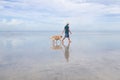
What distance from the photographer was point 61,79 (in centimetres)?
1046

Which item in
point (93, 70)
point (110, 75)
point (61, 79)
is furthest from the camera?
point (93, 70)

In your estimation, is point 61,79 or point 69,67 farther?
point 69,67

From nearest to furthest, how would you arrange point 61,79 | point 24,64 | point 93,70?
point 61,79 → point 93,70 → point 24,64

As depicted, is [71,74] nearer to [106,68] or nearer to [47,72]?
[47,72]

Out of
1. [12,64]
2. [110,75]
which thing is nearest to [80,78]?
[110,75]

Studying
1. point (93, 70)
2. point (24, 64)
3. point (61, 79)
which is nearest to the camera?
point (61, 79)

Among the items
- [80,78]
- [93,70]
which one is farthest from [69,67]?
[80,78]

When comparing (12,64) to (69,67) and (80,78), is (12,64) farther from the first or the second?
(80,78)

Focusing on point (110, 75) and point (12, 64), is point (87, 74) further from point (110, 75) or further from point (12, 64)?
point (12, 64)

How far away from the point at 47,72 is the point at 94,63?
3.74 meters

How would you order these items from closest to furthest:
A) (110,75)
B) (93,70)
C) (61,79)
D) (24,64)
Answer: (61,79) < (110,75) < (93,70) < (24,64)

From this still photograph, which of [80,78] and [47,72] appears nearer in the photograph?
[80,78]

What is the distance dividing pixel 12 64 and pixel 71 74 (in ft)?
13.8

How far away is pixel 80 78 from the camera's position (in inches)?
424
